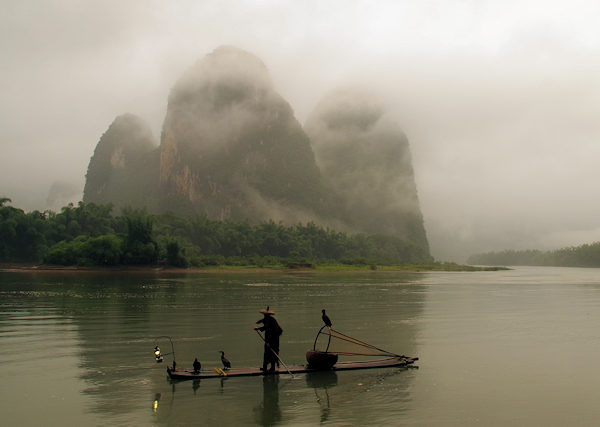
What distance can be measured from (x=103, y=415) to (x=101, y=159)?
632ft

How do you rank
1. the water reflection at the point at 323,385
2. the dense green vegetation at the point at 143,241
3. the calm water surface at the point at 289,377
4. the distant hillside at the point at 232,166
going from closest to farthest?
the calm water surface at the point at 289,377
the water reflection at the point at 323,385
the dense green vegetation at the point at 143,241
the distant hillside at the point at 232,166

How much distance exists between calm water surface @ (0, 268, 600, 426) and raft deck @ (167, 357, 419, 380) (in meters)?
0.16

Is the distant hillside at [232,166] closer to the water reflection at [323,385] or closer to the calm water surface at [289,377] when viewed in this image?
the calm water surface at [289,377]

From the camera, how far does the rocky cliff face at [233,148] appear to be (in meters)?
150

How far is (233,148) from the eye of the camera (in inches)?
6344

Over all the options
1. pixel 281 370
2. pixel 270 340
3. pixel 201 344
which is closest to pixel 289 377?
pixel 281 370

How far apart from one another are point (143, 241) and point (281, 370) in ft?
211

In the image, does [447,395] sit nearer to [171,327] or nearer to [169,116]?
[171,327]

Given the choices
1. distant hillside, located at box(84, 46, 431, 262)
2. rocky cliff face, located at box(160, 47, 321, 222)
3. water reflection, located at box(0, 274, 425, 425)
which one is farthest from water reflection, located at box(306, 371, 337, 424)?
rocky cliff face, located at box(160, 47, 321, 222)

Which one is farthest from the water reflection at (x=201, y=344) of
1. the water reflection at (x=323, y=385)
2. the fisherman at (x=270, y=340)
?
the fisherman at (x=270, y=340)

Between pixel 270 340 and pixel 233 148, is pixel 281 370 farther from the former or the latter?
pixel 233 148

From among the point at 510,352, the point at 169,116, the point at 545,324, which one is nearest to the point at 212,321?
the point at 510,352

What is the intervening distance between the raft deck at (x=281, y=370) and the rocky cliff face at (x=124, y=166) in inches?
6017

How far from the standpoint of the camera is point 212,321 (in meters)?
18.3
